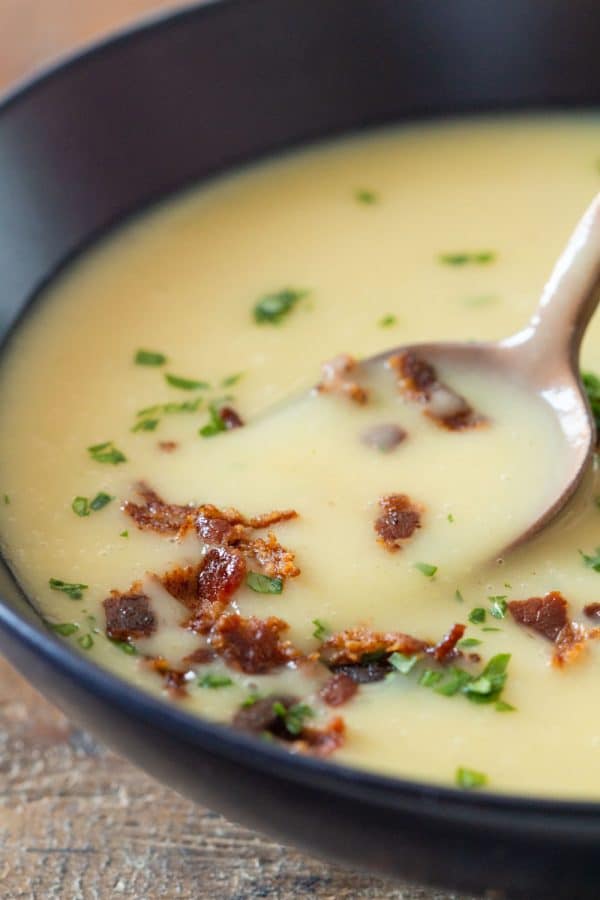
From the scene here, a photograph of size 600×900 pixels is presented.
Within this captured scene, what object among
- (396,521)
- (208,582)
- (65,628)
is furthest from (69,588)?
(396,521)

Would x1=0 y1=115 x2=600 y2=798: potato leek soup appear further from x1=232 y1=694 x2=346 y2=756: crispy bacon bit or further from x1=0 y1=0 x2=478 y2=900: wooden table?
x1=0 y1=0 x2=478 y2=900: wooden table

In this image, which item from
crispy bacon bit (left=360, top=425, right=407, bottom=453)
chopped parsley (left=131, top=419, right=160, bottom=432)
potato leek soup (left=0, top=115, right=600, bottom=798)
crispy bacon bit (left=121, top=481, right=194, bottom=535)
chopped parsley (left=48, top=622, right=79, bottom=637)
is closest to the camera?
potato leek soup (left=0, top=115, right=600, bottom=798)

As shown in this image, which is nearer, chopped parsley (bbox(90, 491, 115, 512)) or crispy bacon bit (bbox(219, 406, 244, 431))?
chopped parsley (bbox(90, 491, 115, 512))

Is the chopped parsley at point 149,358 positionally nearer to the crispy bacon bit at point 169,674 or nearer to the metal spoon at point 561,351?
the metal spoon at point 561,351

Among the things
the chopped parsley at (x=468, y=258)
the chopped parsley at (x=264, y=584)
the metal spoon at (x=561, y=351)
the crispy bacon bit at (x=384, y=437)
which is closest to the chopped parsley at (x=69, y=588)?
the chopped parsley at (x=264, y=584)

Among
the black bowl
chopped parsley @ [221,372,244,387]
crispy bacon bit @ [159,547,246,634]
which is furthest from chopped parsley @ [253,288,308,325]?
crispy bacon bit @ [159,547,246,634]
